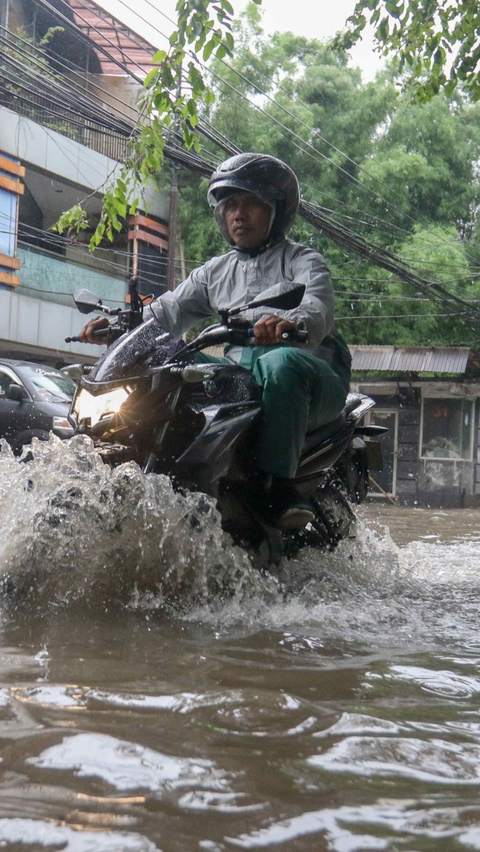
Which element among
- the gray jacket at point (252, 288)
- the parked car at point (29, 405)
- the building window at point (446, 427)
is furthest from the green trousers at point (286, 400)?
the building window at point (446, 427)

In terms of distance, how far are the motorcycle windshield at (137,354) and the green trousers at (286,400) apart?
1.40ft

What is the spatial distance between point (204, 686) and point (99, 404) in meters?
1.36

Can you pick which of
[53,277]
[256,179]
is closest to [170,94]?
[256,179]

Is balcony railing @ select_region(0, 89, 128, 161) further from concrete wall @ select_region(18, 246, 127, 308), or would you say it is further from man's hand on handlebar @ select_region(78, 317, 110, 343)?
man's hand on handlebar @ select_region(78, 317, 110, 343)

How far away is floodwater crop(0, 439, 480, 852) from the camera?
140cm

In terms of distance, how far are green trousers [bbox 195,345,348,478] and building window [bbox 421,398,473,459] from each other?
18.4m

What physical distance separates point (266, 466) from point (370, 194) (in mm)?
20790

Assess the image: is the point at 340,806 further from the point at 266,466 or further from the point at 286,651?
the point at 266,466

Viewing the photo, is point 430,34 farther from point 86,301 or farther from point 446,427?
point 446,427

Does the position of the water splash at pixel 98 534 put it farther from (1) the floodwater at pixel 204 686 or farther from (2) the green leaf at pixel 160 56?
(2) the green leaf at pixel 160 56

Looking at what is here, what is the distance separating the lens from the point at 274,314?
3318 millimetres

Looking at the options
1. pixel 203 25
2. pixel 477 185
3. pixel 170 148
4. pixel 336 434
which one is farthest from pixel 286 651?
pixel 477 185

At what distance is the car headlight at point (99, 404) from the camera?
10.6ft

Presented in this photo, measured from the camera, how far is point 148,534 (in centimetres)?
318
